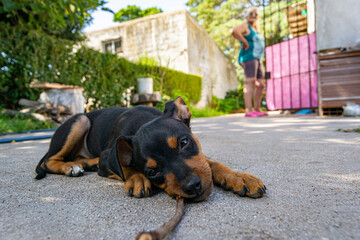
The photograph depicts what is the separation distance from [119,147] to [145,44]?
15705 millimetres

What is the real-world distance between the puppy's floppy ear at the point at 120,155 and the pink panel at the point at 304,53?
943 centimetres

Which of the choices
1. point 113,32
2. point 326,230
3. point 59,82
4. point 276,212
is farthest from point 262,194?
point 113,32

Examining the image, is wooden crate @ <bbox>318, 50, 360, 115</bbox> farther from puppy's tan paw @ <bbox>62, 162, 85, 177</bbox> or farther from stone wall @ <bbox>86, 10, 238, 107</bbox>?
stone wall @ <bbox>86, 10, 238, 107</bbox>

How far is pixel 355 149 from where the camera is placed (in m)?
2.96

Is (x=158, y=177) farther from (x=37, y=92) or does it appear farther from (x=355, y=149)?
(x=37, y=92)

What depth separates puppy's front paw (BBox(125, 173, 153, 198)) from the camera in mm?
1867

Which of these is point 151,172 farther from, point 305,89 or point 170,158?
point 305,89

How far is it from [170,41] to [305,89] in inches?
350

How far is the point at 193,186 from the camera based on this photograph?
5.21 feet

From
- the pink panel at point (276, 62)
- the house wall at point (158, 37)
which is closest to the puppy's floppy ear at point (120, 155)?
the pink panel at point (276, 62)

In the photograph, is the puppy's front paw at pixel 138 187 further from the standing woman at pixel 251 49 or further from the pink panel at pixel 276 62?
the pink panel at pixel 276 62

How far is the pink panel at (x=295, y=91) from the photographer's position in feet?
33.1

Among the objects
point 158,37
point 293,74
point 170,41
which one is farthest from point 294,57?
point 158,37

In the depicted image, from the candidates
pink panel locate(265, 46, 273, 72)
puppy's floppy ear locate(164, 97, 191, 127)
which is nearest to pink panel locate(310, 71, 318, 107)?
Answer: pink panel locate(265, 46, 273, 72)
